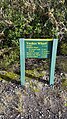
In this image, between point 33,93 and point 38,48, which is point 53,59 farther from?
point 33,93

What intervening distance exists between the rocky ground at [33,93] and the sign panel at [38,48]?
24.5 inches

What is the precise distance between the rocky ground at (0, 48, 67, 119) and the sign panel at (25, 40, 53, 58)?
2.04ft

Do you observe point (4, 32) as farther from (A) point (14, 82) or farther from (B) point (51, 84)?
(B) point (51, 84)

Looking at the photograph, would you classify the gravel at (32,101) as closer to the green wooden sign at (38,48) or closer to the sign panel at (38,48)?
the green wooden sign at (38,48)

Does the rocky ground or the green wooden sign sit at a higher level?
the green wooden sign

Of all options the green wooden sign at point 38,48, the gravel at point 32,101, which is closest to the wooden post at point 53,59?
the green wooden sign at point 38,48

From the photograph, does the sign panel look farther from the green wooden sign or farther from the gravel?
the gravel

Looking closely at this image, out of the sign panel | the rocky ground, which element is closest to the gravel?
the rocky ground

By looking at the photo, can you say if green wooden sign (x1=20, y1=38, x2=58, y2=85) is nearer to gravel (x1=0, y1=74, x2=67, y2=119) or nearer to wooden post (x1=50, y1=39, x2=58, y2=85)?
wooden post (x1=50, y1=39, x2=58, y2=85)

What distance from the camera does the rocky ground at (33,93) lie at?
3631mm

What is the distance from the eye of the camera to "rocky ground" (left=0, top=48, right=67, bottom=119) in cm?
363

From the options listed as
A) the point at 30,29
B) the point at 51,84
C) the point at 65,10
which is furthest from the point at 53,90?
the point at 65,10

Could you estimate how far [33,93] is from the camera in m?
3.97

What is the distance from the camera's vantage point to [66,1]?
4047 mm
